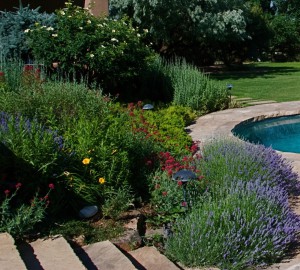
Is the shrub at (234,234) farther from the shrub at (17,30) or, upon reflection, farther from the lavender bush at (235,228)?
the shrub at (17,30)

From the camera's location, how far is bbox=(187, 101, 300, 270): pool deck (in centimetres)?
842

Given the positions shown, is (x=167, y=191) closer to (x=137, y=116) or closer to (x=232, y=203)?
(x=232, y=203)

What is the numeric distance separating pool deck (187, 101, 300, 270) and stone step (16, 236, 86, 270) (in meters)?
3.71

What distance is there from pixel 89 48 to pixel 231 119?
10.6ft

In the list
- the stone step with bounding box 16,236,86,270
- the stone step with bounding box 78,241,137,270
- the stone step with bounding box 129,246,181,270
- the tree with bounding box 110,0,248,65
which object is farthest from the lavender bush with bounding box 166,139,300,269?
the tree with bounding box 110,0,248,65

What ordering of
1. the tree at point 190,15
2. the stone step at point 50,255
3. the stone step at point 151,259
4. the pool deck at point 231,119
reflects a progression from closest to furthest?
the stone step at point 50,255 → the stone step at point 151,259 → the pool deck at point 231,119 → the tree at point 190,15

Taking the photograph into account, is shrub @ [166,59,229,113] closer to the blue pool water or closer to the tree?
the blue pool water

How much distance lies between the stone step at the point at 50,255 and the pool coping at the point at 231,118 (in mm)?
4343

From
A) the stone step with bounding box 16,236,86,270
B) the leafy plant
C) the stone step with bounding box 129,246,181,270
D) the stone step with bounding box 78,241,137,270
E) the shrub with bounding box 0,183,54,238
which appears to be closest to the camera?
the stone step with bounding box 16,236,86,270

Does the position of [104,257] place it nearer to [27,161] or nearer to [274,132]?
[27,161]

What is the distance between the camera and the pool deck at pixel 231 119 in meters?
8.42

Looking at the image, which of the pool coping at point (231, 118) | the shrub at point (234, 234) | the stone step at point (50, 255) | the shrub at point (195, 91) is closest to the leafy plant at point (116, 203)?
the shrub at point (234, 234)

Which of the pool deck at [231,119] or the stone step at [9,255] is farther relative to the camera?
the pool deck at [231,119]

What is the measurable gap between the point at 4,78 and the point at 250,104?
6924mm
